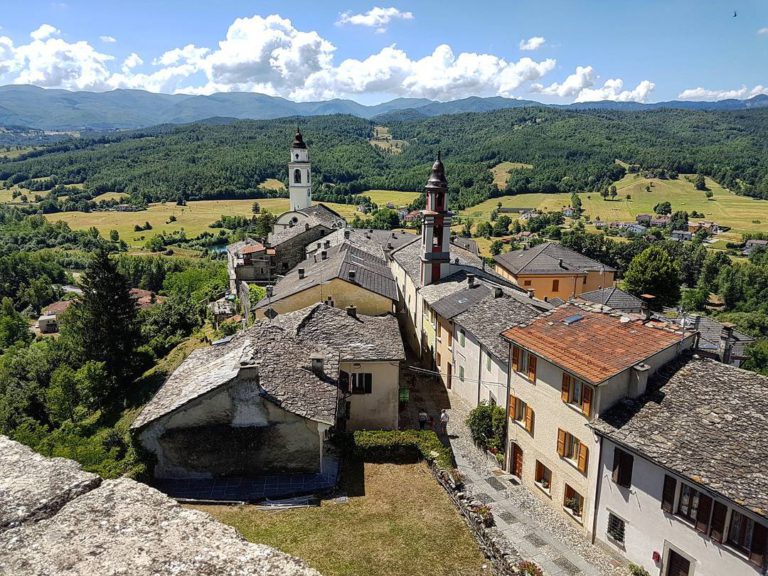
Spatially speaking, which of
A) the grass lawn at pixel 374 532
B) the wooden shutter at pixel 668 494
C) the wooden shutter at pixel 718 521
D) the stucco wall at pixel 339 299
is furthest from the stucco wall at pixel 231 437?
the stucco wall at pixel 339 299

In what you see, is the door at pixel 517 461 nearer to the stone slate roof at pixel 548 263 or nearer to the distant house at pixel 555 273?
the distant house at pixel 555 273

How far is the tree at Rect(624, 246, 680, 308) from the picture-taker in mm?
69250

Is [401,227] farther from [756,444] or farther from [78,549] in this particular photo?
[78,549]

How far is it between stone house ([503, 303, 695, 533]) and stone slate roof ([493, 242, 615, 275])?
1396 inches

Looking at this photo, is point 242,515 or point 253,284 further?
point 253,284

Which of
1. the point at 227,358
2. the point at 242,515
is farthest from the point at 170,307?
the point at 242,515

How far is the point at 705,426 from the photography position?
19.2m

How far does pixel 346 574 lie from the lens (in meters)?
→ 17.2

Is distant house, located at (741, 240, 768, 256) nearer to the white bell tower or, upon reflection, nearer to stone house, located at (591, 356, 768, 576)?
the white bell tower

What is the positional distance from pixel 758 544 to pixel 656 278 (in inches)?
2349

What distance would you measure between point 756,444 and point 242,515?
19.0m

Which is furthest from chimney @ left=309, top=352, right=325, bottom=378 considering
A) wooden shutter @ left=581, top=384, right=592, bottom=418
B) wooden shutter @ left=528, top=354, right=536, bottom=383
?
wooden shutter @ left=581, top=384, right=592, bottom=418

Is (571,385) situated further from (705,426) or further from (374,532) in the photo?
(374,532)

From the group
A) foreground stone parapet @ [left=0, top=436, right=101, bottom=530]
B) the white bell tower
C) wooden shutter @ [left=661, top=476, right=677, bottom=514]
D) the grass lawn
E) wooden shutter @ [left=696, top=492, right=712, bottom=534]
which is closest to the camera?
foreground stone parapet @ [left=0, top=436, right=101, bottom=530]
